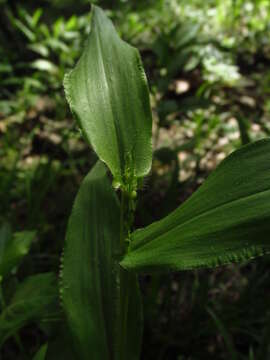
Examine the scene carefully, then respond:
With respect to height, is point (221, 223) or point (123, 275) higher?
point (221, 223)

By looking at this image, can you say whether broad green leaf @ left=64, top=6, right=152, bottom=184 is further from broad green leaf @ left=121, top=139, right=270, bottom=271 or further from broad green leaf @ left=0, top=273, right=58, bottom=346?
broad green leaf @ left=0, top=273, right=58, bottom=346

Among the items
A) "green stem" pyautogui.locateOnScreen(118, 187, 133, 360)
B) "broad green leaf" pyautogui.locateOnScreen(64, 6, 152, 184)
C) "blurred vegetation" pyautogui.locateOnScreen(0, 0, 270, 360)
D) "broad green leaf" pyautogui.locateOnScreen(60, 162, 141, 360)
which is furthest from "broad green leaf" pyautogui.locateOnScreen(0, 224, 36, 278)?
"broad green leaf" pyautogui.locateOnScreen(64, 6, 152, 184)

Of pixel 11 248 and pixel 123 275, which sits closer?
pixel 123 275

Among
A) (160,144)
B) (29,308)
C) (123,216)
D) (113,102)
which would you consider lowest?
(160,144)

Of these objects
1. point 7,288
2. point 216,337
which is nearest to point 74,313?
point 7,288

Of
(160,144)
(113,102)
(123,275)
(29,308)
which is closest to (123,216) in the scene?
(123,275)

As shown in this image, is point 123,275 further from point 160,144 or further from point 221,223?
point 160,144
